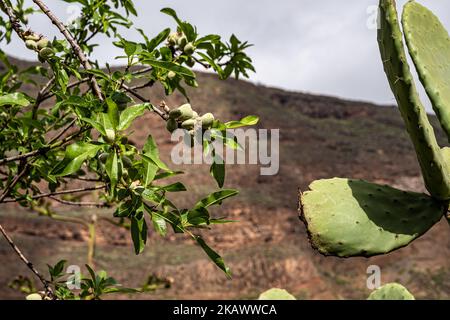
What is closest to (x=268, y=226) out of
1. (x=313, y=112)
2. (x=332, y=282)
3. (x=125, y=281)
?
(x=332, y=282)

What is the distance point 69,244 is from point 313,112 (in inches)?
764

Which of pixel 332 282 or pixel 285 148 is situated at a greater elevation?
pixel 285 148

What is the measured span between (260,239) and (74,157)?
22492 millimetres

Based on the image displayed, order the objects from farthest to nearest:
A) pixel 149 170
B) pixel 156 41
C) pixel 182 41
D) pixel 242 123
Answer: pixel 182 41 < pixel 156 41 < pixel 242 123 < pixel 149 170

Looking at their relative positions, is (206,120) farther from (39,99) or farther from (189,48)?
(39,99)

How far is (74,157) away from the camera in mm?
1587

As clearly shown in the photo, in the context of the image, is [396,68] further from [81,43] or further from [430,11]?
[81,43]

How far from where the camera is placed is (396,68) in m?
2.08

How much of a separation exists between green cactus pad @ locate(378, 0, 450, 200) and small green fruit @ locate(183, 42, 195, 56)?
0.75 meters

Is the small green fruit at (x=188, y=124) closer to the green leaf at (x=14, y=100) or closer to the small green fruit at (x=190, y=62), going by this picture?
the green leaf at (x=14, y=100)

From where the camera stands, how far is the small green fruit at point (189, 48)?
7.77ft

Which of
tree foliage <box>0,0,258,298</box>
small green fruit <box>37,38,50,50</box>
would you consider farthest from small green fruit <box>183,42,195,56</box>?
small green fruit <box>37,38,50,50</box>

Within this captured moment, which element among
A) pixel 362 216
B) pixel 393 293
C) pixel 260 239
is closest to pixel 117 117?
pixel 362 216

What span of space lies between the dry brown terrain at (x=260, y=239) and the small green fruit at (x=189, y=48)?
17.7 m
